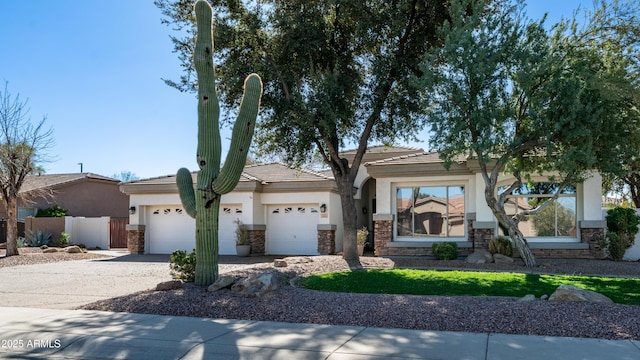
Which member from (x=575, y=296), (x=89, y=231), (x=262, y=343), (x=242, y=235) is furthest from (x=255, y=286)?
(x=89, y=231)

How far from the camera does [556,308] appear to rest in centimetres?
816

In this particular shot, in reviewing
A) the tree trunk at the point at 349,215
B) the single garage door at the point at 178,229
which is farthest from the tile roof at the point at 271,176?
the tree trunk at the point at 349,215

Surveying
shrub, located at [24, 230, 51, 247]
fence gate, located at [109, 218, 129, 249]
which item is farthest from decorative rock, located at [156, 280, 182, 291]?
shrub, located at [24, 230, 51, 247]

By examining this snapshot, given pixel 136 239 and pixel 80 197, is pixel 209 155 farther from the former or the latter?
pixel 80 197

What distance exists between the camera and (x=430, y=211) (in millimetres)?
20688

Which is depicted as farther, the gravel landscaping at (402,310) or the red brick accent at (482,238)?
the red brick accent at (482,238)

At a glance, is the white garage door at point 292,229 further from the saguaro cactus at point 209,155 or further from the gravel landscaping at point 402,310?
the gravel landscaping at point 402,310

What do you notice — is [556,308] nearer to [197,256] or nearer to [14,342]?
[197,256]

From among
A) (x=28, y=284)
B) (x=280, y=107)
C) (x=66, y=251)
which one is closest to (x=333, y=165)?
(x=280, y=107)

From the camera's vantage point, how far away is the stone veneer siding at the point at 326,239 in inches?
854

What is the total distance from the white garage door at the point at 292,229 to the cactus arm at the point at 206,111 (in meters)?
11.5

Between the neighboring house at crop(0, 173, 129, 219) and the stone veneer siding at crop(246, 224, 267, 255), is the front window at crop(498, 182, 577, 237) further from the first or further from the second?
the neighboring house at crop(0, 173, 129, 219)

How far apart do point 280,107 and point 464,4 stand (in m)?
5.99

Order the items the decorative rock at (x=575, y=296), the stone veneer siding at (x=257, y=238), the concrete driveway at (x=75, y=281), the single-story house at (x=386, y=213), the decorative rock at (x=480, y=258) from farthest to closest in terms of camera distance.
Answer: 1. the stone veneer siding at (x=257, y=238)
2. the single-story house at (x=386, y=213)
3. the decorative rock at (x=480, y=258)
4. the concrete driveway at (x=75, y=281)
5. the decorative rock at (x=575, y=296)
